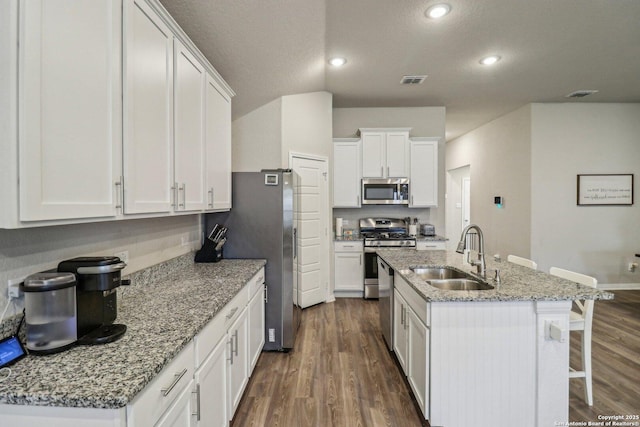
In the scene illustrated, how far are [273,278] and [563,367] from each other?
2.10m

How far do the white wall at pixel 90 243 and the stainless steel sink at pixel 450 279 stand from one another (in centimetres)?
193

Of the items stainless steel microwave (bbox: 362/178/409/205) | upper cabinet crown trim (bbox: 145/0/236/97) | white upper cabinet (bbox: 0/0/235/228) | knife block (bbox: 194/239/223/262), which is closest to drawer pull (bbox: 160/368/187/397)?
white upper cabinet (bbox: 0/0/235/228)

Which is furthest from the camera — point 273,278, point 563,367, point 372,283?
point 372,283

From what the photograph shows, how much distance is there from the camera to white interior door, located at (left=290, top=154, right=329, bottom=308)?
3871 millimetres

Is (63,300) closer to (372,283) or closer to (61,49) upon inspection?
(61,49)

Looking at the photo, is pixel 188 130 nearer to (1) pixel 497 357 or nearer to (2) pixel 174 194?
(2) pixel 174 194

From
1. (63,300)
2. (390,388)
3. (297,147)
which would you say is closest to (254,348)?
(390,388)

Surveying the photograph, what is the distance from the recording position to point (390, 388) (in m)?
2.25

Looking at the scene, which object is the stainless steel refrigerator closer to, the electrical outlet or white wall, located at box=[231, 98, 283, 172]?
the electrical outlet

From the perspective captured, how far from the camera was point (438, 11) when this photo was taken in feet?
8.06

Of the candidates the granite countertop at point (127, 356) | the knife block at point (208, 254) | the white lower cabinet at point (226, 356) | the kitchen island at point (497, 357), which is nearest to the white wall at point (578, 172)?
the kitchen island at point (497, 357)

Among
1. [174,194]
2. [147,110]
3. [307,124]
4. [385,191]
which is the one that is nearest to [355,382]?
[174,194]

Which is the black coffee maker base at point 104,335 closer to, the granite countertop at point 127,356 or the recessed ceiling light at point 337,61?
the granite countertop at point 127,356

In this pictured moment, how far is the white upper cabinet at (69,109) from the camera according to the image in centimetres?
87
